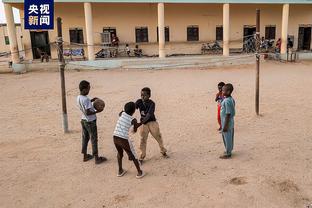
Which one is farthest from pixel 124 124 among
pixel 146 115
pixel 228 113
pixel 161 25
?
pixel 161 25

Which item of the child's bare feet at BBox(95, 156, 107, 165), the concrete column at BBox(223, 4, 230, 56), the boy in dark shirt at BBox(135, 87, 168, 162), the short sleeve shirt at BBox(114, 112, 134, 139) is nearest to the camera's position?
the short sleeve shirt at BBox(114, 112, 134, 139)

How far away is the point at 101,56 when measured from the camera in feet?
65.8

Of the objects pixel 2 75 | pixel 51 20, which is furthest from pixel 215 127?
pixel 2 75

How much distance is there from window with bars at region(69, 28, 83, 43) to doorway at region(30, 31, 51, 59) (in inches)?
59.4

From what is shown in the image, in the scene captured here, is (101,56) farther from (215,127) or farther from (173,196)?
(173,196)

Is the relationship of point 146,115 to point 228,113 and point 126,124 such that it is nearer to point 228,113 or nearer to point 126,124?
point 126,124

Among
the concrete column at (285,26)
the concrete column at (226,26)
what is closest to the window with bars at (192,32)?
the concrete column at (226,26)

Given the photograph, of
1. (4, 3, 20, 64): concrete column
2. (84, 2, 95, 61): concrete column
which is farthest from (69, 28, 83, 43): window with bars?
(4, 3, 20, 64): concrete column

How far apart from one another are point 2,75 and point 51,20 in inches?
474

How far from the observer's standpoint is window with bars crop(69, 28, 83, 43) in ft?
66.6

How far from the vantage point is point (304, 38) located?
23656mm

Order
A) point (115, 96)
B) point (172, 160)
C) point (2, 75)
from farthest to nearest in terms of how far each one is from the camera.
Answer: point (2, 75)
point (115, 96)
point (172, 160)

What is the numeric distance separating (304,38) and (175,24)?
10.0 metres

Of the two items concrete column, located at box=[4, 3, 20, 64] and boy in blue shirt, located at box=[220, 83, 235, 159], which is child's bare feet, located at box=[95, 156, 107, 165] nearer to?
boy in blue shirt, located at box=[220, 83, 235, 159]
